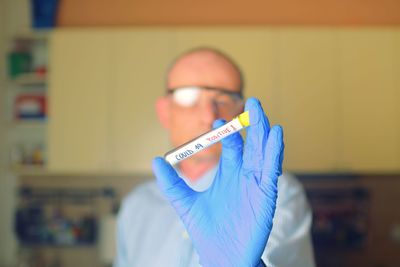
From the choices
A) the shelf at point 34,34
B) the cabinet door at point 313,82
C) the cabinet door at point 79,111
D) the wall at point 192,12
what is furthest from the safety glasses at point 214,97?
the shelf at point 34,34

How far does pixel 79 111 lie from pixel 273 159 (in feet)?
5.10

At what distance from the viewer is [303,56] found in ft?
5.58

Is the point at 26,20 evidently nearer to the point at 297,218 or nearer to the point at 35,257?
the point at 35,257

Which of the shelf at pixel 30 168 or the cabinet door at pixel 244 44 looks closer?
the cabinet door at pixel 244 44

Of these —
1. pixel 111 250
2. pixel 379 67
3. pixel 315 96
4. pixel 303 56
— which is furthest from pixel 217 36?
pixel 111 250

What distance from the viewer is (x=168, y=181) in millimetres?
387

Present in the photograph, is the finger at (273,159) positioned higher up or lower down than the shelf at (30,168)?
higher up

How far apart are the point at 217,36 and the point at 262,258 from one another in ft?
4.87

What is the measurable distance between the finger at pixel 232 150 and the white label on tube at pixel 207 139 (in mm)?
22

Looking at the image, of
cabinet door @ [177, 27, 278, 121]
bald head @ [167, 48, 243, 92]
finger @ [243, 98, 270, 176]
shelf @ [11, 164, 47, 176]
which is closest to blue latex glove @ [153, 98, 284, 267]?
finger @ [243, 98, 270, 176]

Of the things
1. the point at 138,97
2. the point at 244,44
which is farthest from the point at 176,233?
the point at 244,44

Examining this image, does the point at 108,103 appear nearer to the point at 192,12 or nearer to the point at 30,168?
the point at 30,168

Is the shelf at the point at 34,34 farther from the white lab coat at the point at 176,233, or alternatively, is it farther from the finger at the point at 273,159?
the finger at the point at 273,159

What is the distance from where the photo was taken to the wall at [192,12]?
189 centimetres
